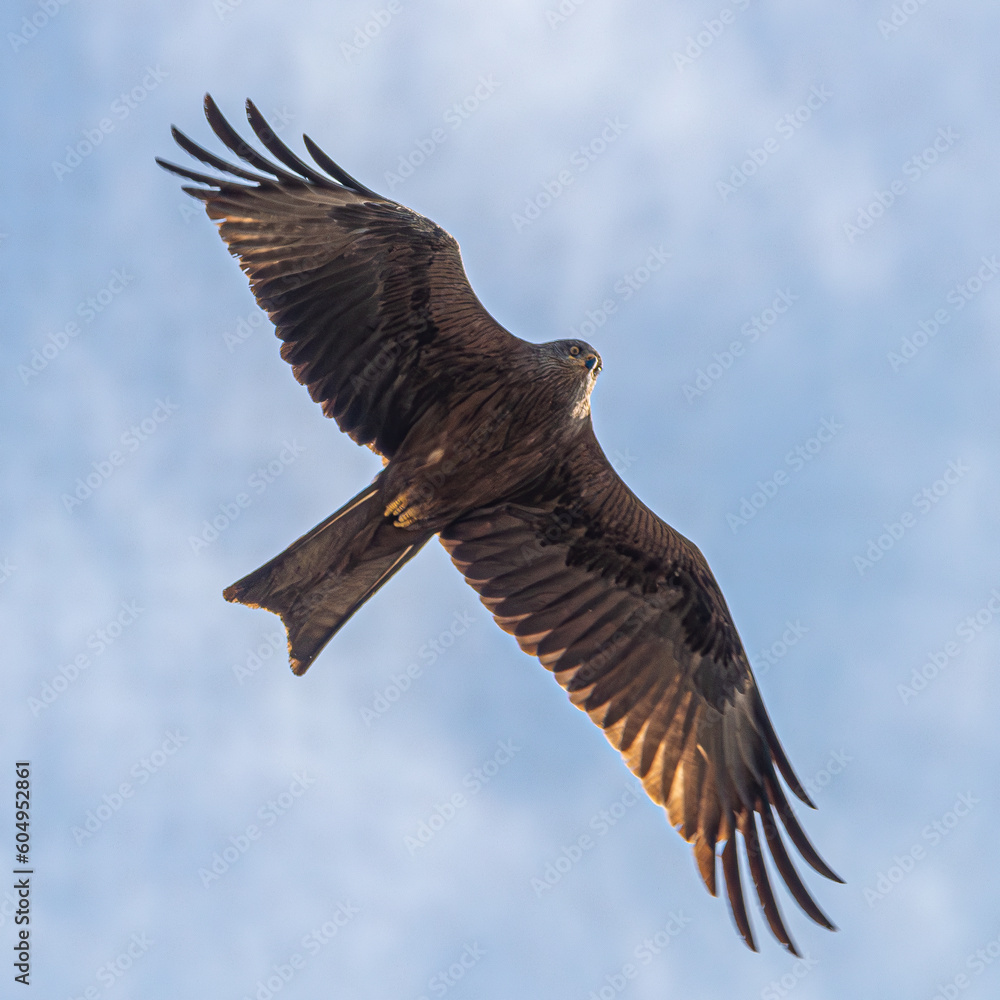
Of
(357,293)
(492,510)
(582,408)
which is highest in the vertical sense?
(357,293)

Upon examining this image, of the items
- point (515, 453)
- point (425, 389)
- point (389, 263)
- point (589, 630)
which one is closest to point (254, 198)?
point (389, 263)

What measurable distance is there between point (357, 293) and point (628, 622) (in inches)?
142

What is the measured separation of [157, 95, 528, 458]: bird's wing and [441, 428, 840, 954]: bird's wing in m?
1.23

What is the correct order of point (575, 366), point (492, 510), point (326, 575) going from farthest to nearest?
point (492, 510) → point (575, 366) → point (326, 575)

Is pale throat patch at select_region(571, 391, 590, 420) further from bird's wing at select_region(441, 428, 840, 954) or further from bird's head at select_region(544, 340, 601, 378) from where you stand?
bird's wing at select_region(441, 428, 840, 954)

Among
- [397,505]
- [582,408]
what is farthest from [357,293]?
[582,408]

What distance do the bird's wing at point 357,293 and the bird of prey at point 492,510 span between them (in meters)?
0.01

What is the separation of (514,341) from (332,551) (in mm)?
2204

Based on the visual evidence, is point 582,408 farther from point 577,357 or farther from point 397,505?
point 397,505

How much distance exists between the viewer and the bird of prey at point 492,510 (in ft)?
25.2

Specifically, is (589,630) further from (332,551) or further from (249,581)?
(249,581)

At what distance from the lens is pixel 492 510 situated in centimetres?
856

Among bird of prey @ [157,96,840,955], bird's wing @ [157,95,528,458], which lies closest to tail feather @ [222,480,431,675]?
bird of prey @ [157,96,840,955]

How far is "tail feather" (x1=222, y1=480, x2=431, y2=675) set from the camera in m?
7.39
